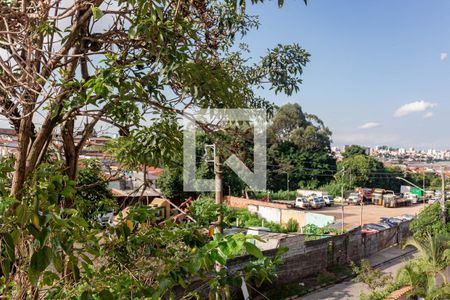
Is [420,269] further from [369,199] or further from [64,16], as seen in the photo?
[369,199]

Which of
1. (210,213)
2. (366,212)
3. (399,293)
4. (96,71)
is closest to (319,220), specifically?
(366,212)

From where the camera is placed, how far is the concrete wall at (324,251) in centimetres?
908

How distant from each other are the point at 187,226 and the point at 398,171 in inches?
1444

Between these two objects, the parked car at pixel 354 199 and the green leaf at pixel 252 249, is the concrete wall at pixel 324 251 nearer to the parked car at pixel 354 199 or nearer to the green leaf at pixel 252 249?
the green leaf at pixel 252 249

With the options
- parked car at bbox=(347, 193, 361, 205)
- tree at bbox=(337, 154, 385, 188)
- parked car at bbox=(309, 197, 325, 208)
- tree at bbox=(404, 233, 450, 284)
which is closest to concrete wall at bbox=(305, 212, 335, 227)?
parked car at bbox=(309, 197, 325, 208)

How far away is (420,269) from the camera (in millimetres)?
7176

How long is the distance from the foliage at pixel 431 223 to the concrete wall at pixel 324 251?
1.84 meters

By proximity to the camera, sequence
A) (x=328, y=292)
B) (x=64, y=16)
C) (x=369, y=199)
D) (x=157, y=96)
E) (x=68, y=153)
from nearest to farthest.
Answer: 1. (x=157, y=96)
2. (x=64, y=16)
3. (x=68, y=153)
4. (x=328, y=292)
5. (x=369, y=199)

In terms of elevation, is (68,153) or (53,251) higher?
(68,153)

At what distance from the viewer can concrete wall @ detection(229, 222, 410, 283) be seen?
908cm

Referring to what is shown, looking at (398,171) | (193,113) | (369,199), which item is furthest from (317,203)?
(193,113)

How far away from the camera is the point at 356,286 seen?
956 cm

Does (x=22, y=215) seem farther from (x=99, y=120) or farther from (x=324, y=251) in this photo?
(x=324, y=251)

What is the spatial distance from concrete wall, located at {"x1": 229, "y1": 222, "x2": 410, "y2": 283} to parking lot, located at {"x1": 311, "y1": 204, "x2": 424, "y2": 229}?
21.7 ft
